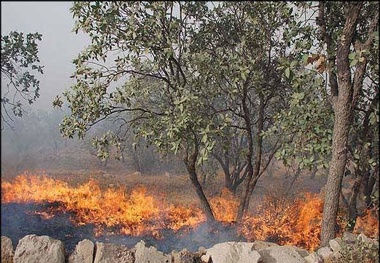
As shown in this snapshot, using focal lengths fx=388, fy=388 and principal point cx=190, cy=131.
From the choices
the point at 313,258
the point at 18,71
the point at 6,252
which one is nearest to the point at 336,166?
the point at 313,258

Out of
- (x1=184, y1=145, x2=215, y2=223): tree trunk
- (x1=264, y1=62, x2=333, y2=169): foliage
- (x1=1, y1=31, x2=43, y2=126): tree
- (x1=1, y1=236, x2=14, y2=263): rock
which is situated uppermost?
(x1=1, y1=31, x2=43, y2=126): tree

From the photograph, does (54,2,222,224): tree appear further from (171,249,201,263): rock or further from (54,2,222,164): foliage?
(171,249,201,263): rock

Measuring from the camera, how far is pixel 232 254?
6.80 m

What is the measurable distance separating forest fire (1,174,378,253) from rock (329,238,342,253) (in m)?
1.30

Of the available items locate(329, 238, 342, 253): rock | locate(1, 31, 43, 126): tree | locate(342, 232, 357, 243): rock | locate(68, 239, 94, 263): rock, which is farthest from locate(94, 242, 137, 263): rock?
locate(1, 31, 43, 126): tree

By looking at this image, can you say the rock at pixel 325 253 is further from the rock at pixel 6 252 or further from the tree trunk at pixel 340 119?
the rock at pixel 6 252

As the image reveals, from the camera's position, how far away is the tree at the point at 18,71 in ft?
30.5

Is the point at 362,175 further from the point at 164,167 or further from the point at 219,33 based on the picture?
the point at 164,167

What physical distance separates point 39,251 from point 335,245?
5275mm

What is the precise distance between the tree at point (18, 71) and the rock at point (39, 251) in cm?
345

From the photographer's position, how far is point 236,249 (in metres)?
6.91

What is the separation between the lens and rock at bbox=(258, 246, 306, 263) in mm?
6931

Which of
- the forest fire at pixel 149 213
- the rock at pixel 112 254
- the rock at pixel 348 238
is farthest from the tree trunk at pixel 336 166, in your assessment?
the rock at pixel 112 254

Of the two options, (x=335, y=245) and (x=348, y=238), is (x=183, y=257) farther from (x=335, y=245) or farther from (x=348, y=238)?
(x=348, y=238)
